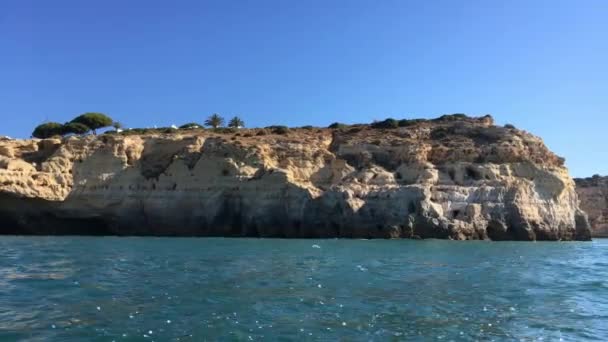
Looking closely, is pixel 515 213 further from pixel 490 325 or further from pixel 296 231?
pixel 490 325

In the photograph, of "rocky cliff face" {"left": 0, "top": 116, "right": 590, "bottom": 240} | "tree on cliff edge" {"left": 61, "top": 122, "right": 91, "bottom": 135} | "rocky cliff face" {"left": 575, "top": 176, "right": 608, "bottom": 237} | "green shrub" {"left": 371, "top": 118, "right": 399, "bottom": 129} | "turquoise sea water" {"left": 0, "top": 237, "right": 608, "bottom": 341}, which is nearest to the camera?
"turquoise sea water" {"left": 0, "top": 237, "right": 608, "bottom": 341}

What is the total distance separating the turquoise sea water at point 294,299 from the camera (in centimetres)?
1013

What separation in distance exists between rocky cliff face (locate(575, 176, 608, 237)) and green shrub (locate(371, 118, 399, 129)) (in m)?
35.6

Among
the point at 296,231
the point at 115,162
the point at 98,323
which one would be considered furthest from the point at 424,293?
the point at 115,162

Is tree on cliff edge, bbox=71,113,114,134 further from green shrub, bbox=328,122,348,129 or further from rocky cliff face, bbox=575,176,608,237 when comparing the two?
rocky cliff face, bbox=575,176,608,237

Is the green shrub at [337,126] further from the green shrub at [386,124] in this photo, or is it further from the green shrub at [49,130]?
the green shrub at [49,130]

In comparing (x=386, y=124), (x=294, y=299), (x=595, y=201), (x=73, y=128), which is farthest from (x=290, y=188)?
(x=595, y=201)

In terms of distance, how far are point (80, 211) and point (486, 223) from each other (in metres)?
31.1

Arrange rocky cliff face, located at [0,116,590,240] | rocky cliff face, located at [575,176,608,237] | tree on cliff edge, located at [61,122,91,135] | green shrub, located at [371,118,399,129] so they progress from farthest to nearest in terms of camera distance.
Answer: rocky cliff face, located at [575,176,608,237], tree on cliff edge, located at [61,122,91,135], green shrub, located at [371,118,399,129], rocky cliff face, located at [0,116,590,240]

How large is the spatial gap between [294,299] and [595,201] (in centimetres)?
8093

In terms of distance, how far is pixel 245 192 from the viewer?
143ft

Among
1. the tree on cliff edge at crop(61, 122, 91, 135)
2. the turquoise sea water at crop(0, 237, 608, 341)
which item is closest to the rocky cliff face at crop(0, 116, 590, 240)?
the tree on cliff edge at crop(61, 122, 91, 135)

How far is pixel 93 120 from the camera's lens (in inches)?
2633

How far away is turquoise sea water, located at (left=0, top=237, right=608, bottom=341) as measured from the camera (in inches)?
399
